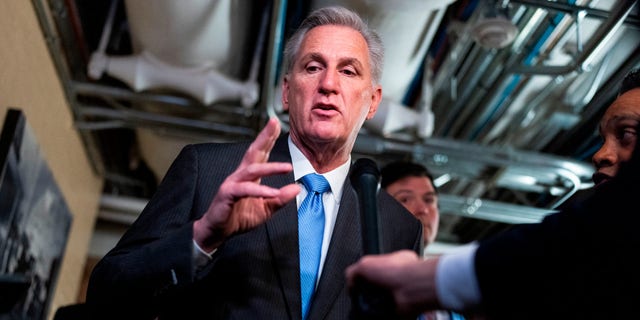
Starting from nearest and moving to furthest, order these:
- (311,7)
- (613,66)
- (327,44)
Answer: (327,44)
(311,7)
(613,66)

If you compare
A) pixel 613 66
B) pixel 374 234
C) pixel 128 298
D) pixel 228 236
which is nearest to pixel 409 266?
pixel 374 234

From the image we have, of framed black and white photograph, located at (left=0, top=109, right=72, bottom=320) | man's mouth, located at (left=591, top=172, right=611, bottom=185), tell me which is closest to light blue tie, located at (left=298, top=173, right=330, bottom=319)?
man's mouth, located at (left=591, top=172, right=611, bottom=185)

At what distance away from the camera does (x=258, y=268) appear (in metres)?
1.23

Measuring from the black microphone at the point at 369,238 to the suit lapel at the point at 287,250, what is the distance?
249 millimetres

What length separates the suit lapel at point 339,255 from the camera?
1210 mm

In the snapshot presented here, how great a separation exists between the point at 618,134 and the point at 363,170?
0.79 m

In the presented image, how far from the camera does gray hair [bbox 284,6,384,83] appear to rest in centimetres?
163

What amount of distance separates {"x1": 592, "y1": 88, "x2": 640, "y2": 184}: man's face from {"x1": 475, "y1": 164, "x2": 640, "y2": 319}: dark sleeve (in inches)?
27.0

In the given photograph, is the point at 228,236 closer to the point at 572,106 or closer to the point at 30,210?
the point at 30,210

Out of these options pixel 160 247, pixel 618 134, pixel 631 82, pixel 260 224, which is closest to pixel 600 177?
pixel 618 134

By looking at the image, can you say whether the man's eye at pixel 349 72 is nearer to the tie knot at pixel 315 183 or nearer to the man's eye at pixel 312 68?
the man's eye at pixel 312 68

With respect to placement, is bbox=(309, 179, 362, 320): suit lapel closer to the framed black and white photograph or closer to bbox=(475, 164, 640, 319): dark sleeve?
bbox=(475, 164, 640, 319): dark sleeve

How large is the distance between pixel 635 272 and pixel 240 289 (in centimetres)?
68

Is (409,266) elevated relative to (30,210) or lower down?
elevated
